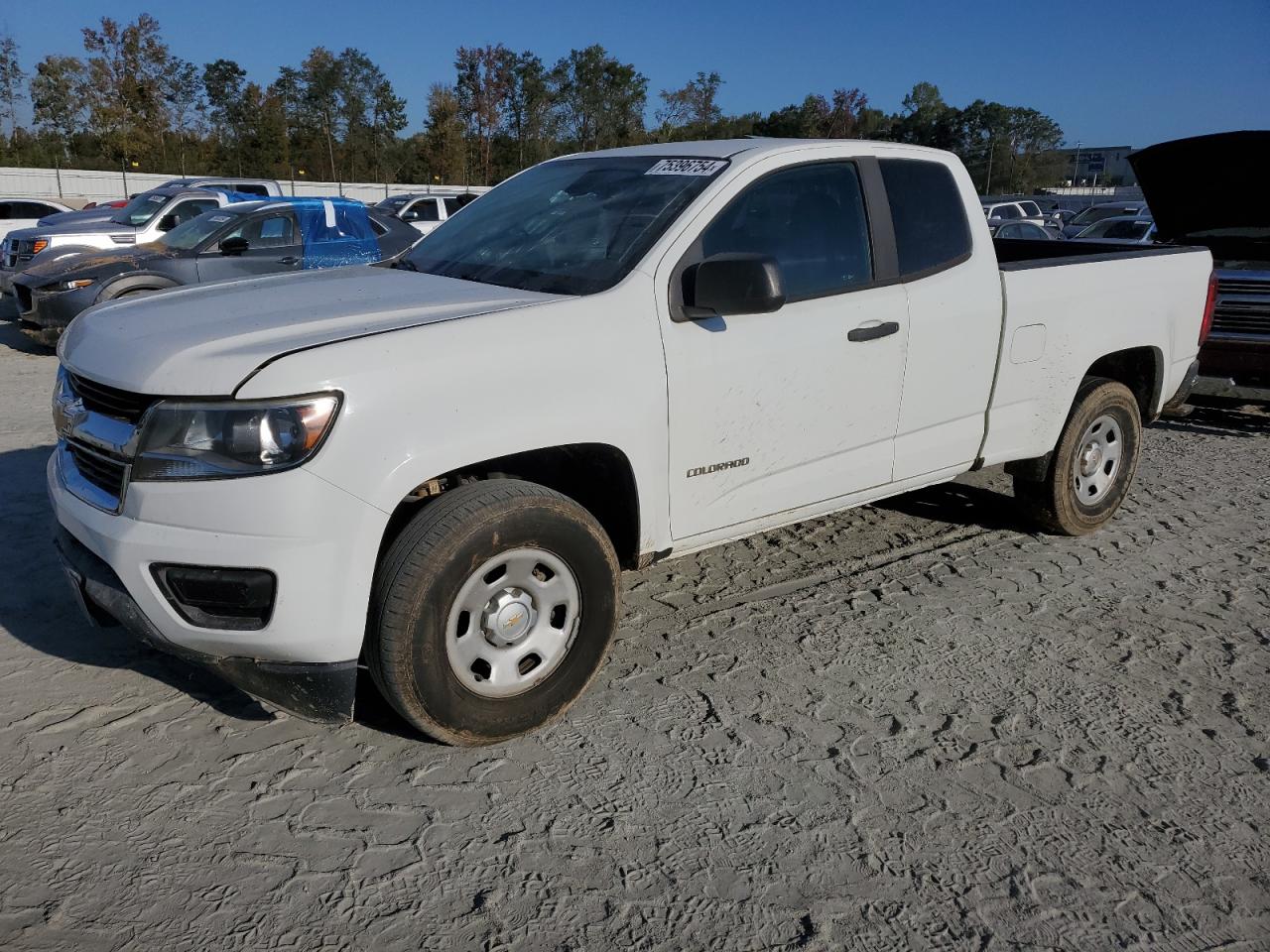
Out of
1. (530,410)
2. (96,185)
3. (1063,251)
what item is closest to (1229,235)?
(1063,251)

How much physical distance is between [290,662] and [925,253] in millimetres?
2993

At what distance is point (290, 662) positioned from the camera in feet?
9.37

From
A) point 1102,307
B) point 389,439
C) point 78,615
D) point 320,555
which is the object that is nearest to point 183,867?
point 320,555

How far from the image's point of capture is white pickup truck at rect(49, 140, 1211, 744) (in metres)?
2.77

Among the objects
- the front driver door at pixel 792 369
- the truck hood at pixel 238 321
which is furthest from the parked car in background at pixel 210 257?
the front driver door at pixel 792 369

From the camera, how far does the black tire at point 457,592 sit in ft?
9.54

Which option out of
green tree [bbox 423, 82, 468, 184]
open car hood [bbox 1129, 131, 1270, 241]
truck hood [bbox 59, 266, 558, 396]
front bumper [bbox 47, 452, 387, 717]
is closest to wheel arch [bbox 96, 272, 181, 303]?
truck hood [bbox 59, 266, 558, 396]

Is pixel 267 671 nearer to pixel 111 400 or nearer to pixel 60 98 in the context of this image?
pixel 111 400

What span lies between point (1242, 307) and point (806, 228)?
5493 mm

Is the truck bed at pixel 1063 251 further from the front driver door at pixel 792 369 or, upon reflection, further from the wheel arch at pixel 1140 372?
the front driver door at pixel 792 369

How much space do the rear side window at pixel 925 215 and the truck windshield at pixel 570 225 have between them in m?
0.91

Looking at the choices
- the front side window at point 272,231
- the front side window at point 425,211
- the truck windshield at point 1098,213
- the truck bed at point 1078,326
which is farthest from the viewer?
the truck windshield at point 1098,213

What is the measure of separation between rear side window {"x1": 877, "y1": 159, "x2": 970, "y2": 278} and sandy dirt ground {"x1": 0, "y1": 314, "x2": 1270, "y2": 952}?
149cm

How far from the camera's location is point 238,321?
312cm
